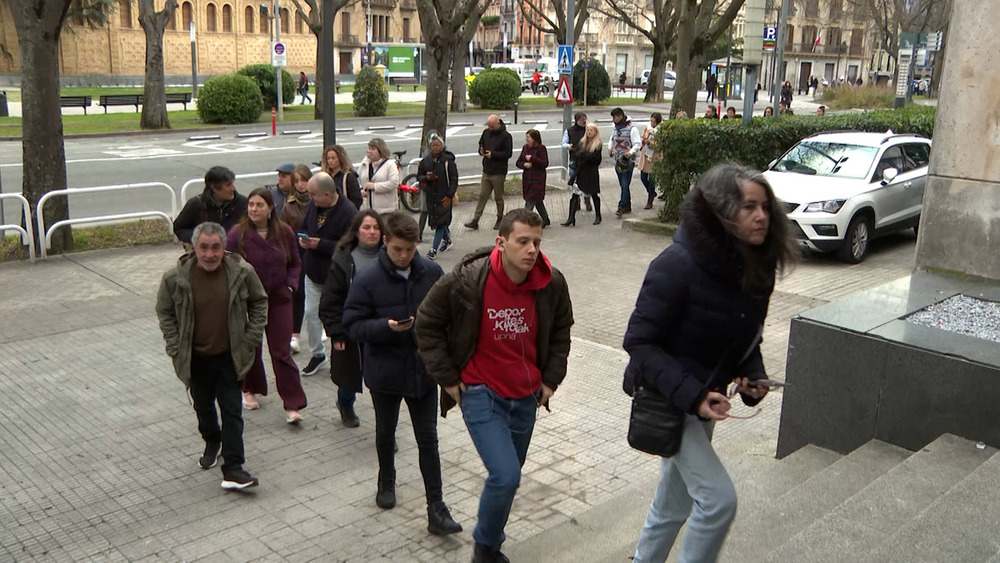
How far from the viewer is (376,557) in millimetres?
4984

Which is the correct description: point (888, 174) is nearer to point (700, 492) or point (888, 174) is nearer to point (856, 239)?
point (856, 239)

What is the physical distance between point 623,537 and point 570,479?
104cm

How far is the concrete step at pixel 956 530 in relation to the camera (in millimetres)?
3834

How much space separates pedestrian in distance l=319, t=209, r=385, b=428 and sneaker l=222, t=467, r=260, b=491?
860mm

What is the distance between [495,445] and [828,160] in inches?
424

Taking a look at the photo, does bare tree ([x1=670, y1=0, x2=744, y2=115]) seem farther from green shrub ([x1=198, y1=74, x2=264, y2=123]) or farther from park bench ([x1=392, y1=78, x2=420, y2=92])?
park bench ([x1=392, y1=78, x2=420, y2=92])

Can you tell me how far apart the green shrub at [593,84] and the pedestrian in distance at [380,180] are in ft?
123

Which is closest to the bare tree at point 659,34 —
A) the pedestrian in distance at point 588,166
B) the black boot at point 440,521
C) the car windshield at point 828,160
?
the pedestrian in distance at point 588,166

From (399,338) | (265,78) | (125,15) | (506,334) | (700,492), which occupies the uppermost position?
(125,15)

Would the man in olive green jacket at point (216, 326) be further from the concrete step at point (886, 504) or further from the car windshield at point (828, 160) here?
the car windshield at point (828, 160)

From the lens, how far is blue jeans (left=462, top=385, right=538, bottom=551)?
168 inches

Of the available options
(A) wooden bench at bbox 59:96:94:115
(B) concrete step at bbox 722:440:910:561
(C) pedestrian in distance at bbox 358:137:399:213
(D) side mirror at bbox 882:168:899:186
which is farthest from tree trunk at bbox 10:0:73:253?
(A) wooden bench at bbox 59:96:94:115

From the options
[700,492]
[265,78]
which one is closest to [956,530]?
[700,492]

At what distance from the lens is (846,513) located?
14.2 feet
